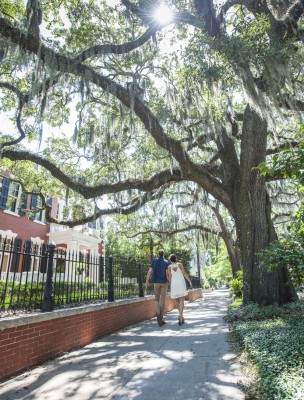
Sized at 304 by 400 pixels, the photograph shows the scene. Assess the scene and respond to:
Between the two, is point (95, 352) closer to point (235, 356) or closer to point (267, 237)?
point (235, 356)

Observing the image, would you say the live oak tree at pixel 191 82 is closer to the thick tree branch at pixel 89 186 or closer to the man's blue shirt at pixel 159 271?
the thick tree branch at pixel 89 186

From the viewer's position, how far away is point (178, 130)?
36.7 feet

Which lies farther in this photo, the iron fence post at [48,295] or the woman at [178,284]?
the woman at [178,284]

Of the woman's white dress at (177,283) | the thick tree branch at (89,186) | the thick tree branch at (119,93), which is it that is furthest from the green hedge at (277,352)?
the thick tree branch at (89,186)

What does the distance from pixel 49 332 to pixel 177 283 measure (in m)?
3.87

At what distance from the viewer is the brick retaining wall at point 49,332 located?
378 centimetres

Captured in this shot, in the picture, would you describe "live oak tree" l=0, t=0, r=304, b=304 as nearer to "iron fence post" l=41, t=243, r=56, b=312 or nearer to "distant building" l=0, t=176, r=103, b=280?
"iron fence post" l=41, t=243, r=56, b=312

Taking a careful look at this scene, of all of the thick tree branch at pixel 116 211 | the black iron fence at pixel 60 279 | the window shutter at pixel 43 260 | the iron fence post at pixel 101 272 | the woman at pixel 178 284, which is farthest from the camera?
the thick tree branch at pixel 116 211

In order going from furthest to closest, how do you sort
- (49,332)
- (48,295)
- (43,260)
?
(43,260) < (48,295) < (49,332)

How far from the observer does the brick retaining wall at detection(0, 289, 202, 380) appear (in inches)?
149

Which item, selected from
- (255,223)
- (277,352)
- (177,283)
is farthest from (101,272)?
(277,352)

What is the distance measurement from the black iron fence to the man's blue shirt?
39.5 inches

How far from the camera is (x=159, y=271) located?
796 centimetres

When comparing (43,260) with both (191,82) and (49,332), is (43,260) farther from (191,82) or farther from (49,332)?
(191,82)
